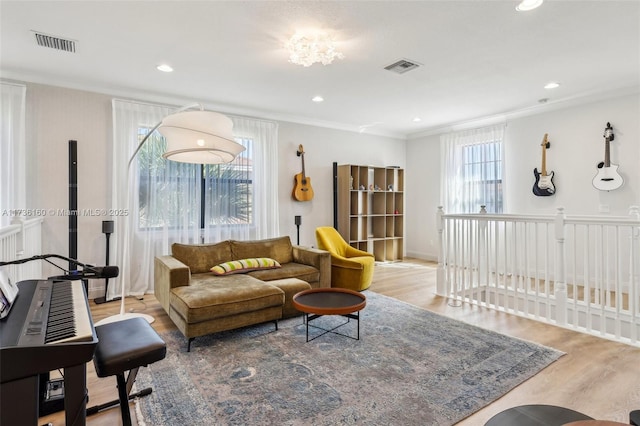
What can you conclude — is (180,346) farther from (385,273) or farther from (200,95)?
(385,273)

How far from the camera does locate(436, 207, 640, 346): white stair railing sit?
2.92m

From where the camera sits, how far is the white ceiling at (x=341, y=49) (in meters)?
→ 2.51

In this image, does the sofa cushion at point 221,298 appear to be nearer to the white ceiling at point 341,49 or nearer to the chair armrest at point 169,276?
the chair armrest at point 169,276

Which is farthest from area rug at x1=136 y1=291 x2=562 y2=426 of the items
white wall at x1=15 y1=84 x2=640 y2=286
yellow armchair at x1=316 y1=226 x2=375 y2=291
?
white wall at x1=15 y1=84 x2=640 y2=286

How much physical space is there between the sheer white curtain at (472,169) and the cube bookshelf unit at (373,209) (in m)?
0.90

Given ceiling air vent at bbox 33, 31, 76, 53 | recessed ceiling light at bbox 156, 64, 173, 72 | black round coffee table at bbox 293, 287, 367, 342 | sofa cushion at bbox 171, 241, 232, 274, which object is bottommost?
black round coffee table at bbox 293, 287, 367, 342

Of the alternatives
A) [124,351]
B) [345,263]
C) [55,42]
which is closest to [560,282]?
[345,263]

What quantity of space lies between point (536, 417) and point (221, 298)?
2.24m

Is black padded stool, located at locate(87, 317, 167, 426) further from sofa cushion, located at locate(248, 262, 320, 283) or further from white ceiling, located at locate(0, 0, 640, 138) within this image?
white ceiling, located at locate(0, 0, 640, 138)

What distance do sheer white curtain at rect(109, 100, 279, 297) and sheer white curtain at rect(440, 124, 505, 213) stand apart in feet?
10.9

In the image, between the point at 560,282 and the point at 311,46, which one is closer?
the point at 311,46

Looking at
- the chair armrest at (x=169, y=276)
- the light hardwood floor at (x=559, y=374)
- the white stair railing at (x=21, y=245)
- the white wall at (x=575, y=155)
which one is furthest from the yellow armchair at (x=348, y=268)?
the white stair railing at (x=21, y=245)

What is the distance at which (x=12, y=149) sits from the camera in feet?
11.9

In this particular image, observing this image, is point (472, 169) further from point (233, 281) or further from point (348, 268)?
point (233, 281)
